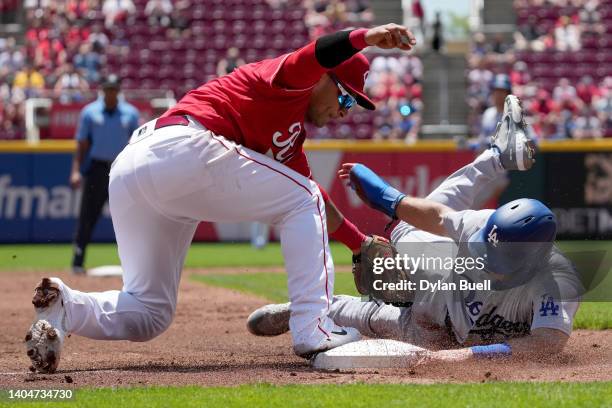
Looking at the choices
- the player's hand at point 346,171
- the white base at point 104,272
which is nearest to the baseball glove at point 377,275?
the player's hand at point 346,171

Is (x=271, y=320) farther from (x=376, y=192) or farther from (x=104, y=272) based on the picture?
(x=104, y=272)

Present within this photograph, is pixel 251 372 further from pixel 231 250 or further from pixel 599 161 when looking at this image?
pixel 599 161

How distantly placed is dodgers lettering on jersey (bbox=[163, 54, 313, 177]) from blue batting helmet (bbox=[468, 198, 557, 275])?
42.8 inches

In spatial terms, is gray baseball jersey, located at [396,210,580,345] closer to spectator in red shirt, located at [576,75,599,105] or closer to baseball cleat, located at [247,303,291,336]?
baseball cleat, located at [247,303,291,336]

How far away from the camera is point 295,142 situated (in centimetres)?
554

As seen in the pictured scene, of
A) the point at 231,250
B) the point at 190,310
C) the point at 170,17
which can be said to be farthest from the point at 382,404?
the point at 170,17

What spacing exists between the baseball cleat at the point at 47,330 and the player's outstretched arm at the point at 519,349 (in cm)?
179

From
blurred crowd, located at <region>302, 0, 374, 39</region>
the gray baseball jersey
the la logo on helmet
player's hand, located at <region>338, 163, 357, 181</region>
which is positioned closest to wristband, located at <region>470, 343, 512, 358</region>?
the gray baseball jersey

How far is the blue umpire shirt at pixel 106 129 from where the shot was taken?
39.0ft

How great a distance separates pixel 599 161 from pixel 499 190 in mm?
5969

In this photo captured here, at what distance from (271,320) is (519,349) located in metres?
1.50

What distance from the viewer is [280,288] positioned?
10.1 meters

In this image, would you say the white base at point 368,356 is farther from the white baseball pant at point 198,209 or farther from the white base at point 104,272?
the white base at point 104,272

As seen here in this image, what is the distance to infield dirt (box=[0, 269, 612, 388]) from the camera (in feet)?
16.6
